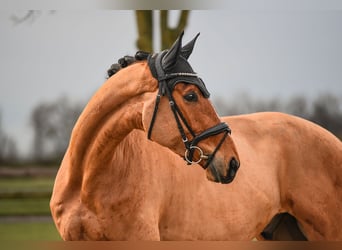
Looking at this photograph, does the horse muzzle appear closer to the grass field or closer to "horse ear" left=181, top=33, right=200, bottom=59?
"horse ear" left=181, top=33, right=200, bottom=59

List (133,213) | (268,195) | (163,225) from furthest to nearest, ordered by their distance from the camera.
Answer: (268,195), (163,225), (133,213)

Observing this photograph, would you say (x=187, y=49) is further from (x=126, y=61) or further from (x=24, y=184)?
(x=24, y=184)

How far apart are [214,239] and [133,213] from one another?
54cm

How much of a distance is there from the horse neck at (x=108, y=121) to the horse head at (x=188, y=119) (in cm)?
7

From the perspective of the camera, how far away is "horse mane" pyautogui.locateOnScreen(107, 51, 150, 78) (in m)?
2.49

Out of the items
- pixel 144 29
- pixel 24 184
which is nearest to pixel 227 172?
pixel 144 29

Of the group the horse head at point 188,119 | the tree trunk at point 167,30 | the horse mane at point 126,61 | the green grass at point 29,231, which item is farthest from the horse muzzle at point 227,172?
the green grass at point 29,231

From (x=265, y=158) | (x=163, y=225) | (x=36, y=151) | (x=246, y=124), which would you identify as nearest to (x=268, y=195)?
(x=265, y=158)

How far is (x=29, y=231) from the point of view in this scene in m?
5.25

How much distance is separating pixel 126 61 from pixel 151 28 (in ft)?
7.62

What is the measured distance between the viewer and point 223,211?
2885 mm

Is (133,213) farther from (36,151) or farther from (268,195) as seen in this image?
(36,151)

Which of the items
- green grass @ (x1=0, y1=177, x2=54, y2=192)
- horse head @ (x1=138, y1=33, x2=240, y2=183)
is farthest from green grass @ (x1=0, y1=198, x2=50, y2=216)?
horse head @ (x1=138, y1=33, x2=240, y2=183)

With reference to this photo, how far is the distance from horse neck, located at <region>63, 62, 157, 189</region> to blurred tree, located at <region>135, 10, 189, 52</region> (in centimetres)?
225
